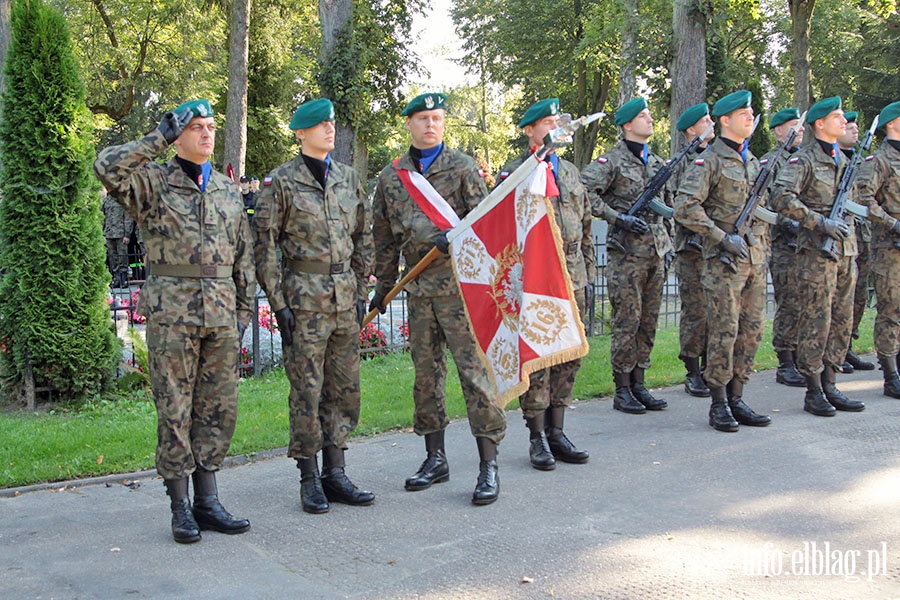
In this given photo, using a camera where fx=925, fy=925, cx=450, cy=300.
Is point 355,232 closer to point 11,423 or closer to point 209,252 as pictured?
point 209,252

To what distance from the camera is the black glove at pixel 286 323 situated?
516 cm

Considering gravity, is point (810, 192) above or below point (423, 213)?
above

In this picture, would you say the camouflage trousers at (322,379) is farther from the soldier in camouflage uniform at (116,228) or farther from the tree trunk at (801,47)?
the tree trunk at (801,47)

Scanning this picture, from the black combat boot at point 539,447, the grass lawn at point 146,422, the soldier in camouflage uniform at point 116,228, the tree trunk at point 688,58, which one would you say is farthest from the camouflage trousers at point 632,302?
the soldier in camouflage uniform at point 116,228

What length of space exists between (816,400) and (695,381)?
1.22 m

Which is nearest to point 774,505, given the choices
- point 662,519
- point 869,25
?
point 662,519

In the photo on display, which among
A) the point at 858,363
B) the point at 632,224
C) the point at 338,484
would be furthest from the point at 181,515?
the point at 858,363

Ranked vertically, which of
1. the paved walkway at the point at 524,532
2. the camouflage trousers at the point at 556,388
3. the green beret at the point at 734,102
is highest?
the green beret at the point at 734,102

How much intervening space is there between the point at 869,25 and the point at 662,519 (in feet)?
122

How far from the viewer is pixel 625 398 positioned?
309 inches

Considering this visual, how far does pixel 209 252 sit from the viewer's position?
4.86 metres

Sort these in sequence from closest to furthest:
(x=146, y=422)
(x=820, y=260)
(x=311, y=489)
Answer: (x=311, y=489), (x=146, y=422), (x=820, y=260)

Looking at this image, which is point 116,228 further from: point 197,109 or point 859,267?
point 197,109

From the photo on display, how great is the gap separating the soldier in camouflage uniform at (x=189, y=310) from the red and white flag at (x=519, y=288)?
1378 mm
